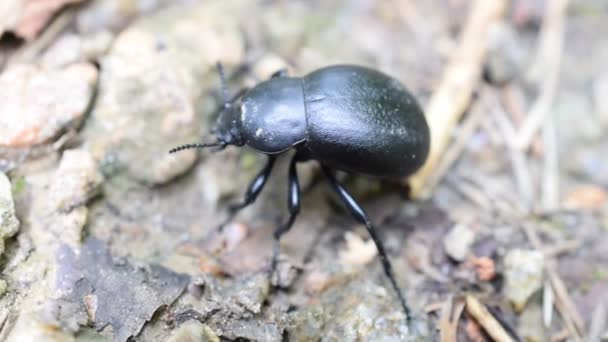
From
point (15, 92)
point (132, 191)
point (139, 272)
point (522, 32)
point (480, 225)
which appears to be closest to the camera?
point (139, 272)

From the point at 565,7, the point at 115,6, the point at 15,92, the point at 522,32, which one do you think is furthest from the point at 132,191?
the point at 565,7

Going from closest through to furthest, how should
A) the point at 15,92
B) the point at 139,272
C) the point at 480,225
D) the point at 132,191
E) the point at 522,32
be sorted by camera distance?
the point at 139,272
the point at 15,92
the point at 132,191
the point at 480,225
the point at 522,32

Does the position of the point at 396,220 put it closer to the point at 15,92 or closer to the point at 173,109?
the point at 173,109

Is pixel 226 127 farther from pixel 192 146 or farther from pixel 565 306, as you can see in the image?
pixel 565 306

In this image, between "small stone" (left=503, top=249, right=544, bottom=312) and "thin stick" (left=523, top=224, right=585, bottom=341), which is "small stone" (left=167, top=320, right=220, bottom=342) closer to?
"small stone" (left=503, top=249, right=544, bottom=312)

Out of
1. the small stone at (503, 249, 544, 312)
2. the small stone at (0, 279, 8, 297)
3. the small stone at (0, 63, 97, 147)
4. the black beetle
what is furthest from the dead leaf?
the small stone at (503, 249, 544, 312)

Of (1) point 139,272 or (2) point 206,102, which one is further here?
(2) point 206,102

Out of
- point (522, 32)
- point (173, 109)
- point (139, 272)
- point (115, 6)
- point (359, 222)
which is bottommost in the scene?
point (139, 272)

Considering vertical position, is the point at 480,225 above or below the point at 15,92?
below

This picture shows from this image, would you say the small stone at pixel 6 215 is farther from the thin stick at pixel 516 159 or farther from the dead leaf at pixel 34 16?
the thin stick at pixel 516 159
